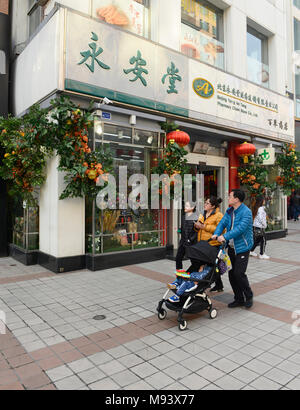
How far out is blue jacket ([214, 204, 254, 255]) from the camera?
15.9 ft

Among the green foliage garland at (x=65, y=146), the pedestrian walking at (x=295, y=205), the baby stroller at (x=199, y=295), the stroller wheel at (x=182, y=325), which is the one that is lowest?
the stroller wheel at (x=182, y=325)

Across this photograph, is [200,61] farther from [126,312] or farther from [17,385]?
[17,385]

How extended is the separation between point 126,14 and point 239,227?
7.01 meters

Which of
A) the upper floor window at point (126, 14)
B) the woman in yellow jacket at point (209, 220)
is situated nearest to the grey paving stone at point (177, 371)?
the woman in yellow jacket at point (209, 220)

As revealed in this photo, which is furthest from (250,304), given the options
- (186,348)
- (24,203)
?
(24,203)

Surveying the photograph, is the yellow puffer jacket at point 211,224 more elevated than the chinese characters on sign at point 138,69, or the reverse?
the chinese characters on sign at point 138,69

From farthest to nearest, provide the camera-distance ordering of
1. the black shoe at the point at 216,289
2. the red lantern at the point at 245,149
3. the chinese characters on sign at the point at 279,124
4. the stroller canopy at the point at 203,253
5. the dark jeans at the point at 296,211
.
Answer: the dark jeans at the point at 296,211 < the chinese characters on sign at the point at 279,124 < the red lantern at the point at 245,149 < the black shoe at the point at 216,289 < the stroller canopy at the point at 203,253

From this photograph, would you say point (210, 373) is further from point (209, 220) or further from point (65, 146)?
point (65, 146)

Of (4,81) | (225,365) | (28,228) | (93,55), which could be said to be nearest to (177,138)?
(93,55)

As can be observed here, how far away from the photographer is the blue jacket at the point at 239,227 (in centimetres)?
486

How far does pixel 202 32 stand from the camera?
10914 mm

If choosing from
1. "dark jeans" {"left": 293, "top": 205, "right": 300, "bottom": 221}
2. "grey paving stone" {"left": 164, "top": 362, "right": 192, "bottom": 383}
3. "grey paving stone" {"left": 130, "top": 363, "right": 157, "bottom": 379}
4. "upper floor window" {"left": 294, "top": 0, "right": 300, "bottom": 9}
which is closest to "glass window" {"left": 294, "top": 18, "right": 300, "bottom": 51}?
"upper floor window" {"left": 294, "top": 0, "right": 300, "bottom": 9}

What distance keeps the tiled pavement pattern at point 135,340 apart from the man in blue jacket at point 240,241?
28cm

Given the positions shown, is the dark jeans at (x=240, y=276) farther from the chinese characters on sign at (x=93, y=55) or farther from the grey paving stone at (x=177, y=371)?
the chinese characters on sign at (x=93, y=55)
